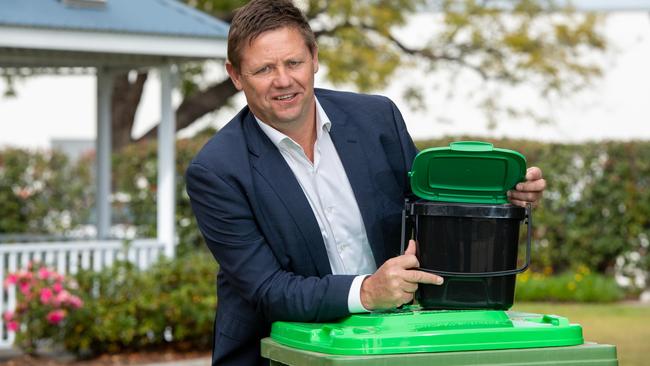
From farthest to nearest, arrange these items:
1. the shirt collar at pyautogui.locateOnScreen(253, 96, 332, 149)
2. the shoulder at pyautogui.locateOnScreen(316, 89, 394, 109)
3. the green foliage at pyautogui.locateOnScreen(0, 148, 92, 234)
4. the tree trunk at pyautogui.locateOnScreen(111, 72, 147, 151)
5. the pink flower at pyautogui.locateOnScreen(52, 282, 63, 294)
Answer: the tree trunk at pyautogui.locateOnScreen(111, 72, 147, 151) → the green foliage at pyautogui.locateOnScreen(0, 148, 92, 234) → the pink flower at pyautogui.locateOnScreen(52, 282, 63, 294) → the shoulder at pyautogui.locateOnScreen(316, 89, 394, 109) → the shirt collar at pyautogui.locateOnScreen(253, 96, 332, 149)

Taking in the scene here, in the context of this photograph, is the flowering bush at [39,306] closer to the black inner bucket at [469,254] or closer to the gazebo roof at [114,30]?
the gazebo roof at [114,30]

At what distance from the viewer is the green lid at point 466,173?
11.1ft

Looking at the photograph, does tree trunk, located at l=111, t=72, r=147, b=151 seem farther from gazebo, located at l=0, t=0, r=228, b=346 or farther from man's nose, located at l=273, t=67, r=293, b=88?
man's nose, located at l=273, t=67, r=293, b=88

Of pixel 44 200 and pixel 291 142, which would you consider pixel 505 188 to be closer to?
pixel 291 142

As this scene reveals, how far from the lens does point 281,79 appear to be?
11.1 feet

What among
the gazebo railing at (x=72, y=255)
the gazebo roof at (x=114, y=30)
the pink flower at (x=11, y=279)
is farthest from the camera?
the gazebo railing at (x=72, y=255)

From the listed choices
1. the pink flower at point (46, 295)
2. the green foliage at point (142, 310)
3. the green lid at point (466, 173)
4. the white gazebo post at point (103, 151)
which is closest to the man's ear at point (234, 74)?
the green lid at point (466, 173)

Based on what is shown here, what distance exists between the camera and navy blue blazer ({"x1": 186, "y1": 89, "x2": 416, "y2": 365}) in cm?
338

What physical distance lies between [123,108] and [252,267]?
657 inches

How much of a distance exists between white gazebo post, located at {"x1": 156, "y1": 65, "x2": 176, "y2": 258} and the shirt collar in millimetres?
7481

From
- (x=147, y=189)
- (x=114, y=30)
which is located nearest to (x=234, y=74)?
(x=114, y=30)

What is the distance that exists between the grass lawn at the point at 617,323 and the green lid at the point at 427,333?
20.6ft

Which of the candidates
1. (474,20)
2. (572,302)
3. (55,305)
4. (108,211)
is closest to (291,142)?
(55,305)

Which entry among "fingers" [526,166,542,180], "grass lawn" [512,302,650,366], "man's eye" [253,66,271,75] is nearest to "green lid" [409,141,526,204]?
"fingers" [526,166,542,180]
